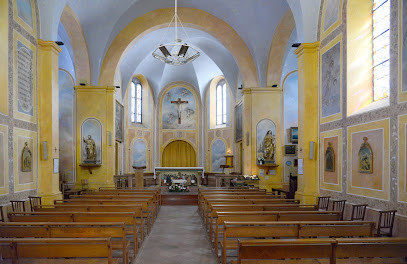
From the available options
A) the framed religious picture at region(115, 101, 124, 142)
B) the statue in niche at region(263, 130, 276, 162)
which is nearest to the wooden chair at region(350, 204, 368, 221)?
the statue in niche at region(263, 130, 276, 162)

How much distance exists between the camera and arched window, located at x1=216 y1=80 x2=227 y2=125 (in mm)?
23597

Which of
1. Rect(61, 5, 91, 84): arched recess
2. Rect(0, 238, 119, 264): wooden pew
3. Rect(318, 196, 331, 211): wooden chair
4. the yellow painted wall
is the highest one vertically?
Rect(61, 5, 91, 84): arched recess

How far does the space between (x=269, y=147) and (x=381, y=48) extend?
840 cm

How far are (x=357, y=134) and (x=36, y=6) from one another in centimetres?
874

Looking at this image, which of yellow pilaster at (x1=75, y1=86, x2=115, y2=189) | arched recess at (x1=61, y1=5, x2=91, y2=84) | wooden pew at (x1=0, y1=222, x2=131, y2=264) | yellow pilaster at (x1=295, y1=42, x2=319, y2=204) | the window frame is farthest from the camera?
the window frame

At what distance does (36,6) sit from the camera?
9.09 meters

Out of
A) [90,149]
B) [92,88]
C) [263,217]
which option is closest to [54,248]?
[263,217]

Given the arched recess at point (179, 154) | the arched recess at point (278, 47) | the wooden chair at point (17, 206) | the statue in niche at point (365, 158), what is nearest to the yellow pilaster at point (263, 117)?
the arched recess at point (278, 47)

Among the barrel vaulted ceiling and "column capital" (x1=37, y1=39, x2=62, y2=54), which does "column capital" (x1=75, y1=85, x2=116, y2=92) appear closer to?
the barrel vaulted ceiling

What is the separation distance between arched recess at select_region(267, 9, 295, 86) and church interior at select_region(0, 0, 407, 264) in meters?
0.05

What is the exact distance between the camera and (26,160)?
8508 millimetres

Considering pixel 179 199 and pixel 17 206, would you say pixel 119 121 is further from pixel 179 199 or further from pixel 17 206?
pixel 17 206

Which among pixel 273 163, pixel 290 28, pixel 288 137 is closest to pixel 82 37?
pixel 290 28

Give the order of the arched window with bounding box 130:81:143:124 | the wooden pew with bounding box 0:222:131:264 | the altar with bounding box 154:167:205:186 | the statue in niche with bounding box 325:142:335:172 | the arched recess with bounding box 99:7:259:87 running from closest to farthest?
the wooden pew with bounding box 0:222:131:264 → the statue in niche with bounding box 325:142:335:172 → the arched recess with bounding box 99:7:259:87 → the altar with bounding box 154:167:205:186 → the arched window with bounding box 130:81:143:124
